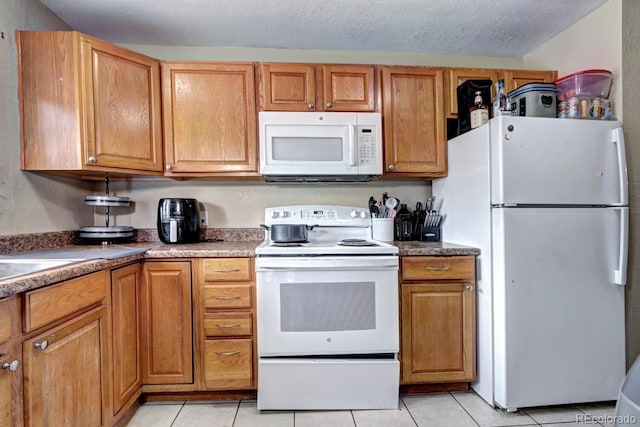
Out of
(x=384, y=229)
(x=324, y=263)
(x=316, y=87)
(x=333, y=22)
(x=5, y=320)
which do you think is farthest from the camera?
(x=384, y=229)

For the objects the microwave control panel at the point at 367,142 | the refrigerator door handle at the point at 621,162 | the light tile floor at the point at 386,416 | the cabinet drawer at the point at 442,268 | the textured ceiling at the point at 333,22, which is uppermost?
the textured ceiling at the point at 333,22

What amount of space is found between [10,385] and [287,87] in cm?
189

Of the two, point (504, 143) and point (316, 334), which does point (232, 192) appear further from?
point (504, 143)

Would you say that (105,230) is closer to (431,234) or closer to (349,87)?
(349,87)

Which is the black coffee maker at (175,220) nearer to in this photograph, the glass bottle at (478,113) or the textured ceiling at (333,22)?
the textured ceiling at (333,22)

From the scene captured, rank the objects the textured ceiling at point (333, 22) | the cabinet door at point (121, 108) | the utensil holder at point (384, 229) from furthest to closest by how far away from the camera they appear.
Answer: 1. the utensil holder at point (384, 229)
2. the textured ceiling at point (333, 22)
3. the cabinet door at point (121, 108)

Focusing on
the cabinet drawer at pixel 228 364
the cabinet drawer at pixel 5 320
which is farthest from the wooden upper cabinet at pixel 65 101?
the cabinet drawer at pixel 228 364

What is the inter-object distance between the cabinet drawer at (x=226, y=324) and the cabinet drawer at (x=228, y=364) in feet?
0.15

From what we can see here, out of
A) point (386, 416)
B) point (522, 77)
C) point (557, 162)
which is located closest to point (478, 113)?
point (557, 162)

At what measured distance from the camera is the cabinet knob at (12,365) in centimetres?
94

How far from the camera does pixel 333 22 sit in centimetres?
206

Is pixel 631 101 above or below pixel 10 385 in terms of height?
above

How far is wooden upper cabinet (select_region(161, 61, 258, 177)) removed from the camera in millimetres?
2090

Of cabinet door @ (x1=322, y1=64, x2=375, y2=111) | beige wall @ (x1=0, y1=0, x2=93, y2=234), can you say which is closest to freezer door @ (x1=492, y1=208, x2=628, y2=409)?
cabinet door @ (x1=322, y1=64, x2=375, y2=111)
